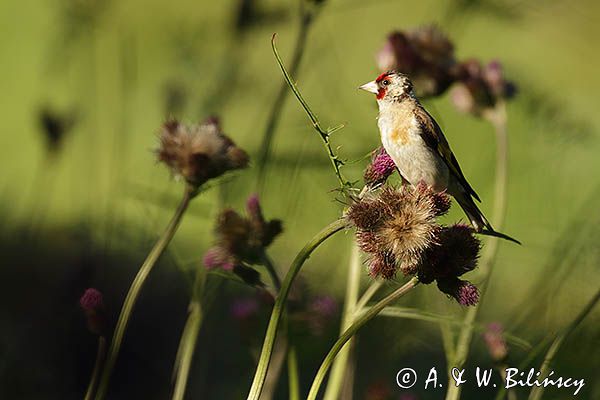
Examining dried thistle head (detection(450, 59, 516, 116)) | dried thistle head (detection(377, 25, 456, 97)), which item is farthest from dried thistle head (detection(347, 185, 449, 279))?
dried thistle head (detection(450, 59, 516, 116))

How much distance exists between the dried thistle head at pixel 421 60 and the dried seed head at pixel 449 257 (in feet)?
2.59

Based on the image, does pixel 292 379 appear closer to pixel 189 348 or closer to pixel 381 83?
pixel 189 348

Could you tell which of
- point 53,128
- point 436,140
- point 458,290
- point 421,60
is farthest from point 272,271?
point 53,128

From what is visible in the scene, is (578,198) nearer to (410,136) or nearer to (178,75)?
(178,75)

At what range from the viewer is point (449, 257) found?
1.30 meters

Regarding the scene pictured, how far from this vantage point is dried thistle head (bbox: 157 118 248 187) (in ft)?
4.92

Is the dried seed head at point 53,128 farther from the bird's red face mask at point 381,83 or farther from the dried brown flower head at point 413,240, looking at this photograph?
the dried brown flower head at point 413,240

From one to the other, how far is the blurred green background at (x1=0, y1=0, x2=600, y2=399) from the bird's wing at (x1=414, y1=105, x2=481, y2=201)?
0.22ft

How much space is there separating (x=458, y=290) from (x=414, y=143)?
1.44 ft

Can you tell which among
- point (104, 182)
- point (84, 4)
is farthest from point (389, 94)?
point (104, 182)

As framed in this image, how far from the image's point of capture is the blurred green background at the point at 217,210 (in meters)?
2.04

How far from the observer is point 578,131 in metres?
2.33

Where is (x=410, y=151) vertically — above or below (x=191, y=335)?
above

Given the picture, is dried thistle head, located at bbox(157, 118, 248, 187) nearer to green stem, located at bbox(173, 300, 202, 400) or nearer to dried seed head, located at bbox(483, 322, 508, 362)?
green stem, located at bbox(173, 300, 202, 400)
